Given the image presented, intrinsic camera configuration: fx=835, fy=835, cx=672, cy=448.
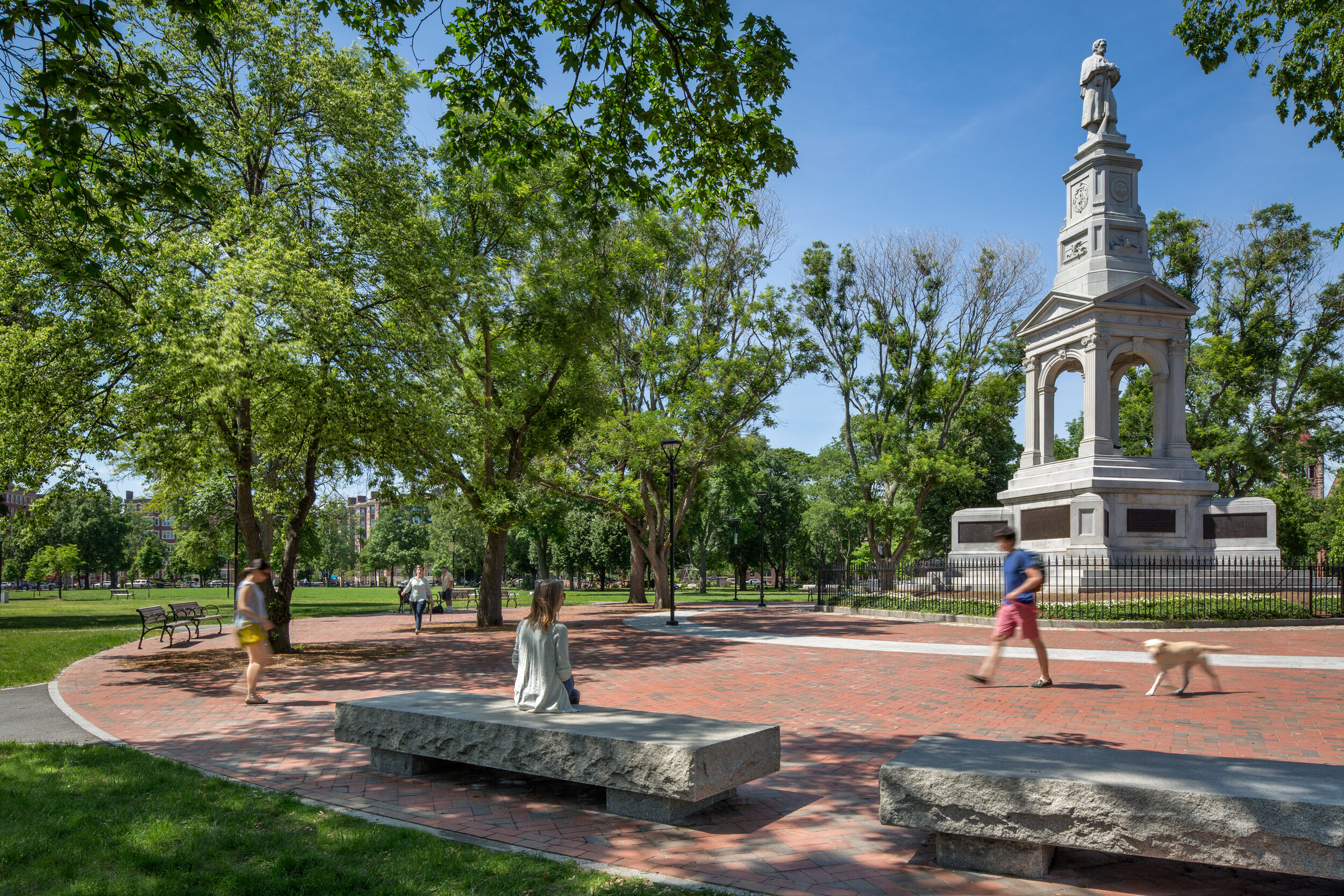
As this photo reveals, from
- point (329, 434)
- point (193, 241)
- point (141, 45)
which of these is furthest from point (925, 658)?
point (141, 45)

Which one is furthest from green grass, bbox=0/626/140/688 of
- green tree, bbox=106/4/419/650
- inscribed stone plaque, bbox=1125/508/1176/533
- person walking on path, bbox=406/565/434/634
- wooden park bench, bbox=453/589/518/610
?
inscribed stone plaque, bbox=1125/508/1176/533

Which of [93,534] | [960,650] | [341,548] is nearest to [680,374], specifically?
[960,650]

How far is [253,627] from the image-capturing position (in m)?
10.7

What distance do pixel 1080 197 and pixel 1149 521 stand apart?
34.2 ft

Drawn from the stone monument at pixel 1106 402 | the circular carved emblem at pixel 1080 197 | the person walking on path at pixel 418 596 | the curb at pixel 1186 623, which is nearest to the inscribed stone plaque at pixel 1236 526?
the stone monument at pixel 1106 402

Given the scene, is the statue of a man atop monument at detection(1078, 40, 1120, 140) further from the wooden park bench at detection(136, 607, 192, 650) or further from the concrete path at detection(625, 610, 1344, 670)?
the wooden park bench at detection(136, 607, 192, 650)

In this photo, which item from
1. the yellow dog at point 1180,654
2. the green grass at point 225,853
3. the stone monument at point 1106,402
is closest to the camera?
the green grass at point 225,853

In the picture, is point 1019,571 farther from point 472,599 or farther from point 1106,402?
point 472,599

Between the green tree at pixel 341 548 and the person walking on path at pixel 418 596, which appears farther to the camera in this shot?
the green tree at pixel 341 548

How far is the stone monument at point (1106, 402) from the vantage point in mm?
22984

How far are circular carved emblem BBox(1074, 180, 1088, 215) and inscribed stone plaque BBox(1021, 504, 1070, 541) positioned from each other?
9630 millimetres

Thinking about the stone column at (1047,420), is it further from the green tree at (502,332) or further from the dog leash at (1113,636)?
the green tree at (502,332)

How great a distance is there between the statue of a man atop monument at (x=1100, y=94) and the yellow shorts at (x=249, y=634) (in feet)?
88.5

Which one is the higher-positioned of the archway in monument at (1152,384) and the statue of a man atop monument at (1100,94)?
the statue of a man atop monument at (1100,94)
